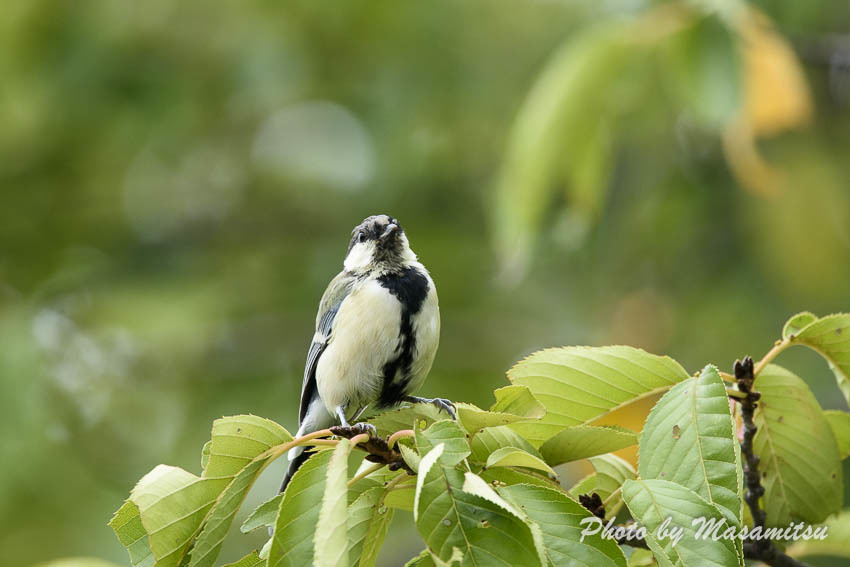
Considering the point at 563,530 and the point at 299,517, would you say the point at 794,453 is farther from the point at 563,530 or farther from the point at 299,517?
the point at 299,517

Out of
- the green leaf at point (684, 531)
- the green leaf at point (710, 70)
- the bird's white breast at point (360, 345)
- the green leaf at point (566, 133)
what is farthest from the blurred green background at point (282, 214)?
the green leaf at point (684, 531)

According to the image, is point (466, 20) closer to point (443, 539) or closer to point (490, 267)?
point (490, 267)

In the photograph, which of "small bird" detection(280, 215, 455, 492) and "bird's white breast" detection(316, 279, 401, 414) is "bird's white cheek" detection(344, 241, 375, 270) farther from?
"bird's white breast" detection(316, 279, 401, 414)

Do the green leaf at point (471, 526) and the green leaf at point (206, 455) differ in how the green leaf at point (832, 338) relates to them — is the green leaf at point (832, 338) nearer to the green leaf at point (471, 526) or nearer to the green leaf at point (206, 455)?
the green leaf at point (471, 526)

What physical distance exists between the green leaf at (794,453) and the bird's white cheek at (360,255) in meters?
1.93

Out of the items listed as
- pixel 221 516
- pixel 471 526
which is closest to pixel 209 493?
pixel 221 516

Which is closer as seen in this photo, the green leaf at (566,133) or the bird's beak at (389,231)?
the bird's beak at (389,231)

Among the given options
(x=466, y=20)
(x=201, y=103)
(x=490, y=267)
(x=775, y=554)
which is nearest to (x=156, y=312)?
(x=201, y=103)

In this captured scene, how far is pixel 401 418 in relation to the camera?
223cm

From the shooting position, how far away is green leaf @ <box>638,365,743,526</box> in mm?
1775

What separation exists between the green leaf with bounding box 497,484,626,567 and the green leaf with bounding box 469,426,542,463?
0.19m

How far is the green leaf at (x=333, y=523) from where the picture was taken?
1576 mm

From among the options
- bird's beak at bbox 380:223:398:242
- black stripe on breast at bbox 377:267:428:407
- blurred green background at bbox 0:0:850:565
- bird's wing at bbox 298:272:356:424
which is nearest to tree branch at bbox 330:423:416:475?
black stripe on breast at bbox 377:267:428:407

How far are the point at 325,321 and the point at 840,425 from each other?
211 cm
